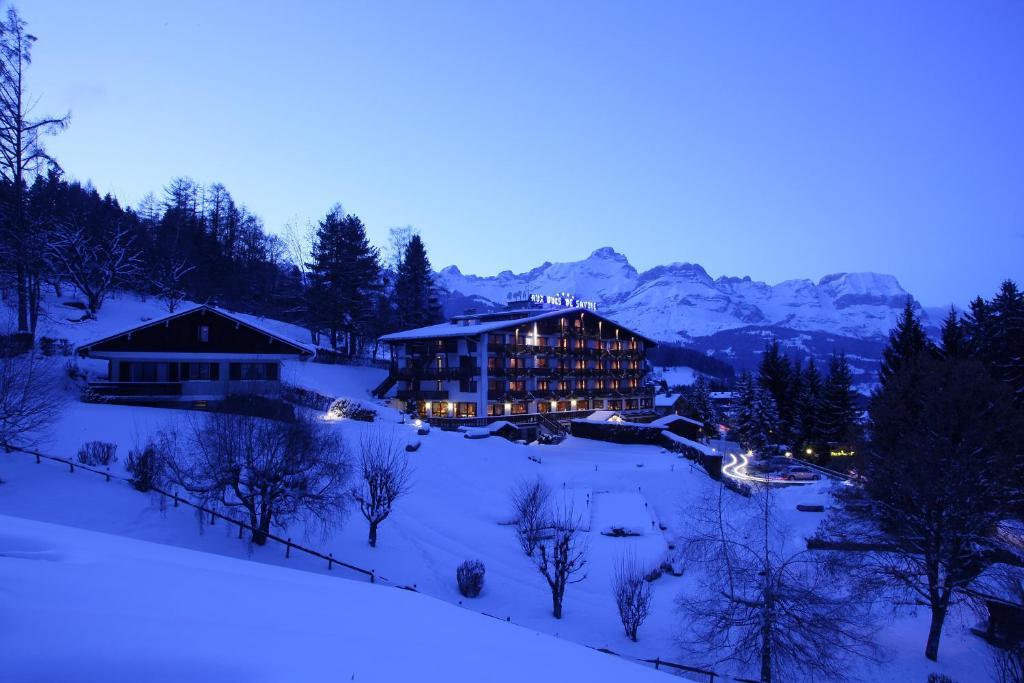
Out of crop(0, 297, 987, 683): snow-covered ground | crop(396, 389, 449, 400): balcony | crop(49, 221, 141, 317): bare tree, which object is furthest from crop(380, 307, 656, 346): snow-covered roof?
crop(49, 221, 141, 317): bare tree

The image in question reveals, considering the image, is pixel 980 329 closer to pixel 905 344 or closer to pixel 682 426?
pixel 905 344

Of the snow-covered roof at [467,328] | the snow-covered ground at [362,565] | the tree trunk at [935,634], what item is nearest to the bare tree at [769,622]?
the snow-covered ground at [362,565]

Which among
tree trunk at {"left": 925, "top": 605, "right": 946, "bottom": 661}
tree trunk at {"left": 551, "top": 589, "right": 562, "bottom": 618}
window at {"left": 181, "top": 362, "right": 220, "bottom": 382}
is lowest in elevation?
tree trunk at {"left": 925, "top": 605, "right": 946, "bottom": 661}

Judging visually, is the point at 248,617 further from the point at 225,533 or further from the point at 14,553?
the point at 225,533

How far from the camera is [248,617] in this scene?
7.38 m

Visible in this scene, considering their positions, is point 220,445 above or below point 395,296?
below

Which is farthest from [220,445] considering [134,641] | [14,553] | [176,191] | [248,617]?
[176,191]

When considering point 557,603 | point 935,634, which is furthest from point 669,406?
point 557,603

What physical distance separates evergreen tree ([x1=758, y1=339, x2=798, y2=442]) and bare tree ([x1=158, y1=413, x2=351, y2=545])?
54.3 m

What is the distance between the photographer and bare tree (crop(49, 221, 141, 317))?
149 feet

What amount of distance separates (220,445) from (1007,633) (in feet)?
98.0

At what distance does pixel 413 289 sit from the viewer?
7388 cm

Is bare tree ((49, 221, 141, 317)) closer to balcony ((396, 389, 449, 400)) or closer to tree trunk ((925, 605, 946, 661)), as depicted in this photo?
balcony ((396, 389, 449, 400))

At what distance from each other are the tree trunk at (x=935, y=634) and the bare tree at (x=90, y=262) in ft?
188
